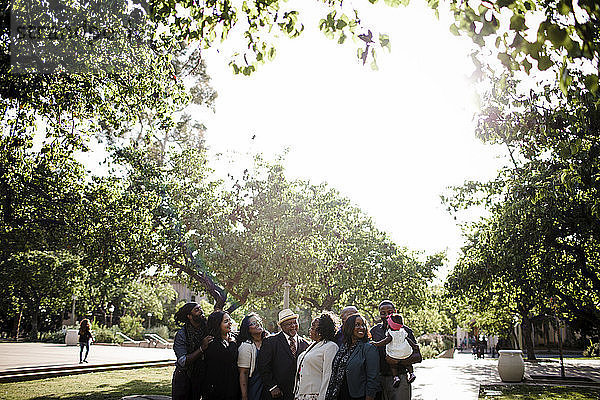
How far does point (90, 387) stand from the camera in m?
13.9

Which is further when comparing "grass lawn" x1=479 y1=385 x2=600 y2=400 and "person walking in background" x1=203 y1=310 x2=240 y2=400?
"grass lawn" x1=479 y1=385 x2=600 y2=400

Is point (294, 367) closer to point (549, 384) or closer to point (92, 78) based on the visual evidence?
point (92, 78)

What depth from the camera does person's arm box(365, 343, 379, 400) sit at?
5.18m

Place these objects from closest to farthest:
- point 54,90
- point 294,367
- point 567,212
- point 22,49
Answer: point 294,367 → point 22,49 → point 54,90 → point 567,212

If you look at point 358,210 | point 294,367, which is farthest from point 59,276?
point 294,367

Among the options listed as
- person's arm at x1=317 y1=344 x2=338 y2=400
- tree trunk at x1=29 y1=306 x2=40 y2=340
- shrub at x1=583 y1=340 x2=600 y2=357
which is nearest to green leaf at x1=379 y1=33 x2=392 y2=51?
person's arm at x1=317 y1=344 x2=338 y2=400

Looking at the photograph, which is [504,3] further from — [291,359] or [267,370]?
[267,370]

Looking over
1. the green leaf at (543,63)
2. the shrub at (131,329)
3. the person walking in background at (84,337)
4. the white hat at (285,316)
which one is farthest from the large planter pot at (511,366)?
the shrub at (131,329)

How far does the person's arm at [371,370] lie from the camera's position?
17.0ft

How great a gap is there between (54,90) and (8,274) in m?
25.0

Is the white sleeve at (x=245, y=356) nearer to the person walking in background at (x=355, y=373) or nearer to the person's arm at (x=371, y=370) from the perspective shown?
the person walking in background at (x=355, y=373)

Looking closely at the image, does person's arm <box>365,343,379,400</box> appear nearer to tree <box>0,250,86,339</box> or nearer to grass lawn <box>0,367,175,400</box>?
grass lawn <box>0,367,175,400</box>

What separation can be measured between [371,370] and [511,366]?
49.3ft

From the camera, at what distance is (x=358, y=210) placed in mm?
34094
